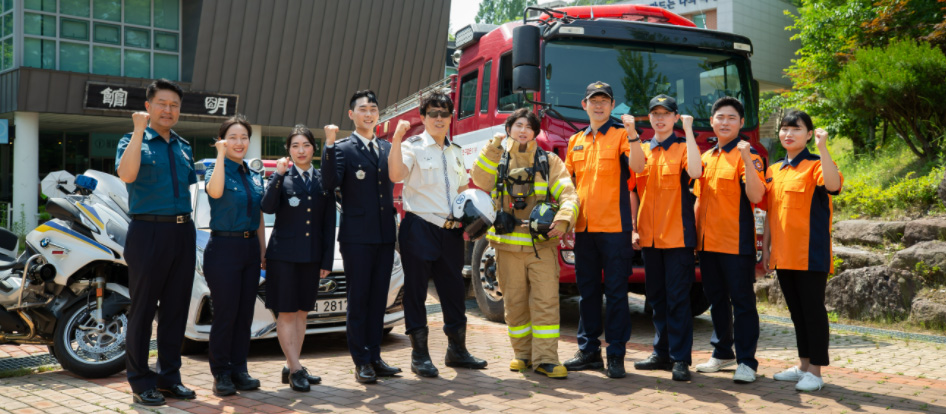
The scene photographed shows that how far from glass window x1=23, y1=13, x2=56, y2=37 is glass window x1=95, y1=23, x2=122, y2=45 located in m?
1.01

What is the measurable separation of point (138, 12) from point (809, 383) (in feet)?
62.1

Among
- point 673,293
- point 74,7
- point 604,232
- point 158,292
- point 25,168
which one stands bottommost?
point 158,292

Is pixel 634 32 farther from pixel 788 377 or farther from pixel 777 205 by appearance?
pixel 788 377

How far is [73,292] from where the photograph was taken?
18.2ft

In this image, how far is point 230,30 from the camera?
65.8ft

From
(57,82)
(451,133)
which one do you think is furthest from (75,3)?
(451,133)

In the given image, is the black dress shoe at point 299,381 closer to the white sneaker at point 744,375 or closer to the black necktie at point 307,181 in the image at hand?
the black necktie at point 307,181

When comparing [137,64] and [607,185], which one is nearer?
[607,185]

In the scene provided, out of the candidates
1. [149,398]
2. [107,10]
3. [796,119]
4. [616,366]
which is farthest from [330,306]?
[107,10]

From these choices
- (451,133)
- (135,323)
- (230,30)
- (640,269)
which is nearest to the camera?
(135,323)

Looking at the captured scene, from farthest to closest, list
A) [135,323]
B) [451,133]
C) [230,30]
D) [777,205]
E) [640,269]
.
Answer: [230,30] → [451,133] → [640,269] → [777,205] → [135,323]

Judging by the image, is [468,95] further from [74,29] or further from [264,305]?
[74,29]

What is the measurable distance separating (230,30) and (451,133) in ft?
42.9

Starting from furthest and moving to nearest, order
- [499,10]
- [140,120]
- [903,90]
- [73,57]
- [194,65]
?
1. [499,10]
2. [194,65]
3. [73,57]
4. [903,90]
5. [140,120]
